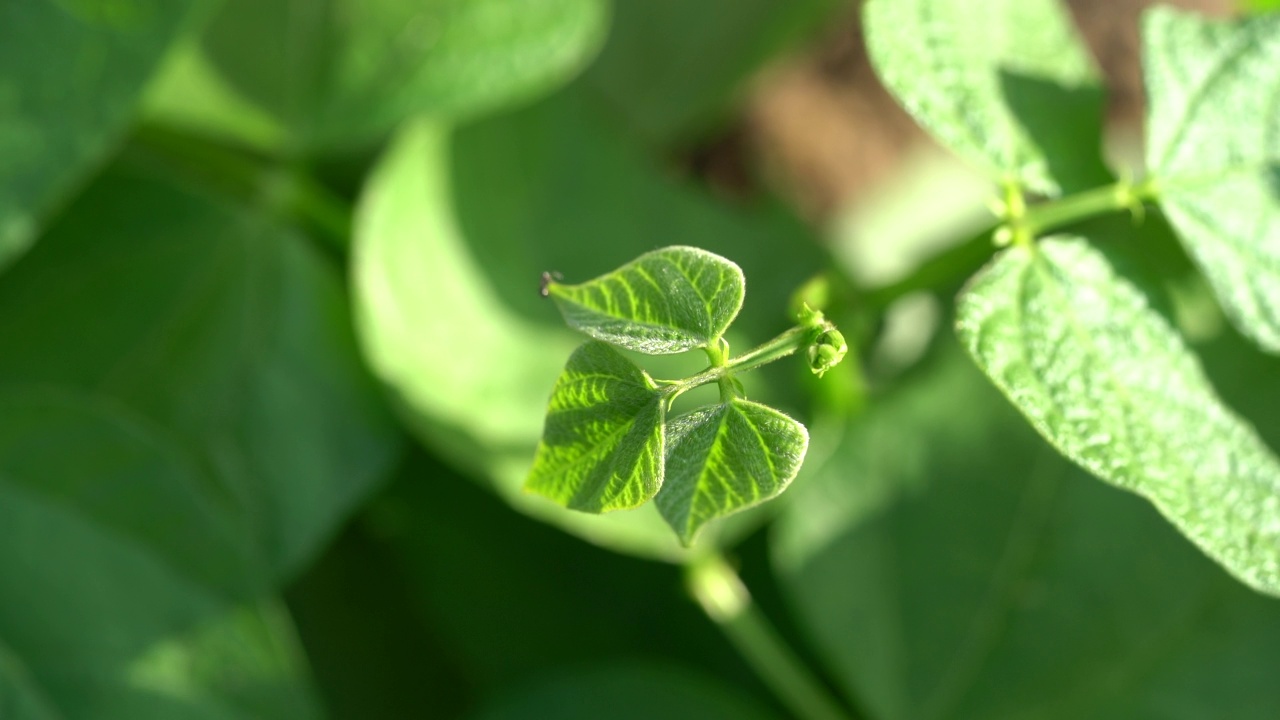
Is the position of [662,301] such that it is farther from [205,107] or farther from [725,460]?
[205,107]

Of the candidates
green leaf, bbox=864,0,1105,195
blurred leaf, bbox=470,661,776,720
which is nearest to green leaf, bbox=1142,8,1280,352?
green leaf, bbox=864,0,1105,195

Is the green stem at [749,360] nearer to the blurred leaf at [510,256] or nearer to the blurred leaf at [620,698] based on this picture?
the blurred leaf at [510,256]

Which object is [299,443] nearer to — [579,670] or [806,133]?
[579,670]

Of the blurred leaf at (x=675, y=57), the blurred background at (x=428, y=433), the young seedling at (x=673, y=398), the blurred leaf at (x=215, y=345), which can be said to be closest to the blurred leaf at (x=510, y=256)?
the blurred background at (x=428, y=433)

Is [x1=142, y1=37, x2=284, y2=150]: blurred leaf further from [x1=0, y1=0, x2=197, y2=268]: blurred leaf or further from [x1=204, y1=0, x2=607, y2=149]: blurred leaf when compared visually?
[x1=0, y1=0, x2=197, y2=268]: blurred leaf

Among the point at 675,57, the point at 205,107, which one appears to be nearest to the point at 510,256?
the point at 205,107

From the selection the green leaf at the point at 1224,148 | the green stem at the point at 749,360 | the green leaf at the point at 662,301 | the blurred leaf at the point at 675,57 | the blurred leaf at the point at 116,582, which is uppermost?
the blurred leaf at the point at 675,57
